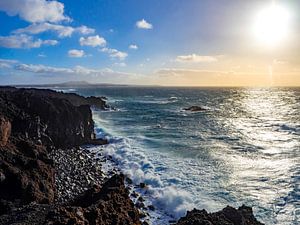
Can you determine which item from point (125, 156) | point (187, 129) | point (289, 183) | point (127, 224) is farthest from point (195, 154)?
point (127, 224)

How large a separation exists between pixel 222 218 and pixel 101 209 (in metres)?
4.57

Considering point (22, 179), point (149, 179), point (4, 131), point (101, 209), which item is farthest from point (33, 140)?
point (101, 209)

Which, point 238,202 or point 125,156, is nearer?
point 238,202

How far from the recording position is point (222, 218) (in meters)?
11.8

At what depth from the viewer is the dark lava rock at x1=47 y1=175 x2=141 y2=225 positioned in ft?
31.1

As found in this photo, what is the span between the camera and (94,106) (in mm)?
76000

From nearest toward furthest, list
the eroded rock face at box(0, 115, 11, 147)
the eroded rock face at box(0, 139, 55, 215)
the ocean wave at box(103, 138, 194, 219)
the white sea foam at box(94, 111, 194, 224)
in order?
the eroded rock face at box(0, 139, 55, 215) → the white sea foam at box(94, 111, 194, 224) → the ocean wave at box(103, 138, 194, 219) → the eroded rock face at box(0, 115, 11, 147)

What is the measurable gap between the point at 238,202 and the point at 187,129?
27.6 metres

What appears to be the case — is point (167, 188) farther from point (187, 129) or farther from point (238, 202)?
point (187, 129)

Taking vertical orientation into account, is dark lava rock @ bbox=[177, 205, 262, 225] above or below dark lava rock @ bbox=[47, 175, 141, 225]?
below

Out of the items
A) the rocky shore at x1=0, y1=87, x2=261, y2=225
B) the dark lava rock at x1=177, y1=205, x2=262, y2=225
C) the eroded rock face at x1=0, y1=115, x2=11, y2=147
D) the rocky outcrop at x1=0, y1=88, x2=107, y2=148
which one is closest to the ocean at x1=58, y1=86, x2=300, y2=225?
the rocky shore at x1=0, y1=87, x2=261, y2=225

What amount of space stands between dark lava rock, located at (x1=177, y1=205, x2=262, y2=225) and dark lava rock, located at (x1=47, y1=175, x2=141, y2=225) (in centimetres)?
226

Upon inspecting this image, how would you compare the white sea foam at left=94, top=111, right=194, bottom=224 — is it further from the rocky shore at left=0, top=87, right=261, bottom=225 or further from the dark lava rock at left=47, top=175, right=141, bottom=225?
the dark lava rock at left=47, top=175, right=141, bottom=225

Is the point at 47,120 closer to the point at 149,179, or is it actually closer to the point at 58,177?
the point at 58,177
